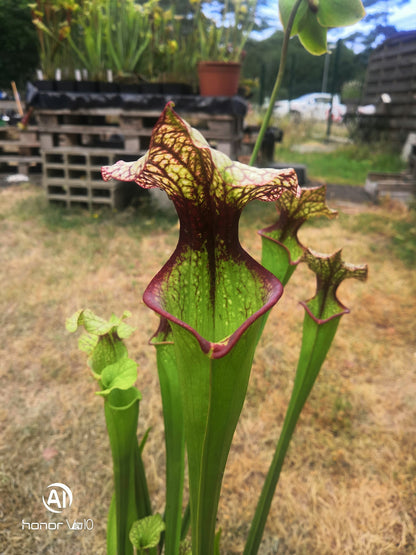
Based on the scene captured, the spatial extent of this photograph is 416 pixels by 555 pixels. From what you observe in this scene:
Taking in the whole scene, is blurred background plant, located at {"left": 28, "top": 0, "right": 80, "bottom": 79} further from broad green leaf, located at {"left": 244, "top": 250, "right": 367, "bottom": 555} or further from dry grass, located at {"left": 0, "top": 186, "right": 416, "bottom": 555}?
broad green leaf, located at {"left": 244, "top": 250, "right": 367, "bottom": 555}

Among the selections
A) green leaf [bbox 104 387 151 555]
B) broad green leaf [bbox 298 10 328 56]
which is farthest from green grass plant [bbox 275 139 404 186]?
green leaf [bbox 104 387 151 555]

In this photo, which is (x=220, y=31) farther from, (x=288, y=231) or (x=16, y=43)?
(x=16, y=43)

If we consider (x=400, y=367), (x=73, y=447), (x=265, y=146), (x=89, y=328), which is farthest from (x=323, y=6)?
(x=265, y=146)

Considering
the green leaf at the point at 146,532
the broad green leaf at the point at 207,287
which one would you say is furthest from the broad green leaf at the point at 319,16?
the green leaf at the point at 146,532

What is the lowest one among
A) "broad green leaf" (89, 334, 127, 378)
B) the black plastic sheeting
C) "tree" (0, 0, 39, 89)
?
"broad green leaf" (89, 334, 127, 378)

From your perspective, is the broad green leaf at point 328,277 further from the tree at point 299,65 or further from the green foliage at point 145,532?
the tree at point 299,65

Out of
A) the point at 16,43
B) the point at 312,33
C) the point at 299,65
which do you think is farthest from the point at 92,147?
the point at 299,65
